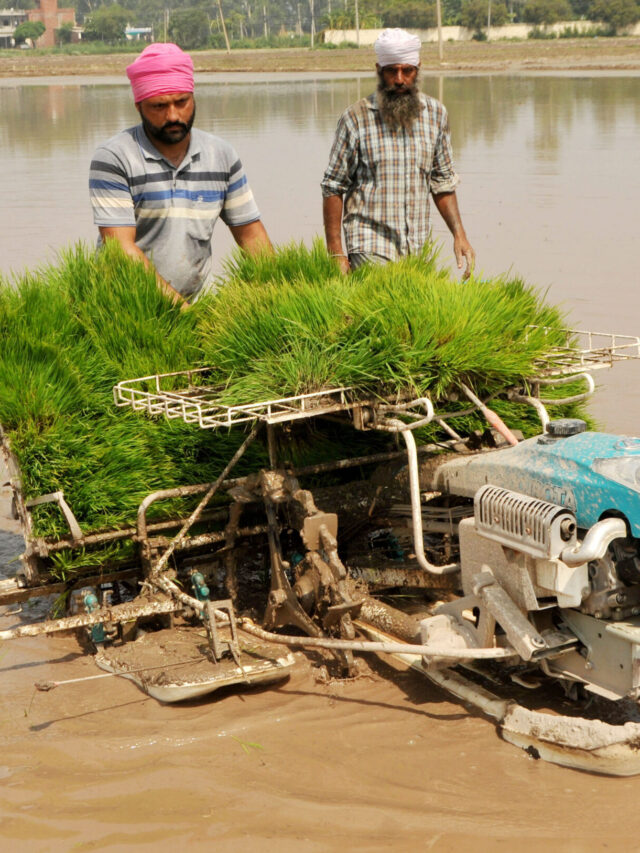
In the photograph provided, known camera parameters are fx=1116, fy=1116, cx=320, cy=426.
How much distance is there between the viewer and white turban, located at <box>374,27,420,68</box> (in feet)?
18.5

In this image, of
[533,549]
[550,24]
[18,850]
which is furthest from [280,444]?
[550,24]

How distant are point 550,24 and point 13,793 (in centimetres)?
9431

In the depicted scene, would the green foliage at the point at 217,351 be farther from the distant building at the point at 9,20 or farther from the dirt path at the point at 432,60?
the distant building at the point at 9,20

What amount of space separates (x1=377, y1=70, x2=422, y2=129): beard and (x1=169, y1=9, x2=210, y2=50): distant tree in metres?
108

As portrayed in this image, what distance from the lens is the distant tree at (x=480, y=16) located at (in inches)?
3599

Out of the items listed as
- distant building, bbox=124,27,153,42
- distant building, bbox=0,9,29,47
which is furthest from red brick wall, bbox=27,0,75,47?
distant building, bbox=124,27,153,42

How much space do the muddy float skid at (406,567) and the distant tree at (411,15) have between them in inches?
3783

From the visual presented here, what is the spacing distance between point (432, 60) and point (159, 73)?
2405 inches

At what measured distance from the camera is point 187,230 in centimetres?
529

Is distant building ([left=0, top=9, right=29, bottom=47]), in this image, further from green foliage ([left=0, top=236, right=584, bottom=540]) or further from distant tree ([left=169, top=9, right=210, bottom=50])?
green foliage ([left=0, top=236, right=584, bottom=540])

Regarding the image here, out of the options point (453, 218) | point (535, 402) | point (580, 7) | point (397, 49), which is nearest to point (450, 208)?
point (453, 218)

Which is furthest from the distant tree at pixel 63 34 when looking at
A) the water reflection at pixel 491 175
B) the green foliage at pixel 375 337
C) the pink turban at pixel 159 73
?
the green foliage at pixel 375 337

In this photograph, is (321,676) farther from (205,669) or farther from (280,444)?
(280,444)

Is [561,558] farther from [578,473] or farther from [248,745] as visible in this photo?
[248,745]
